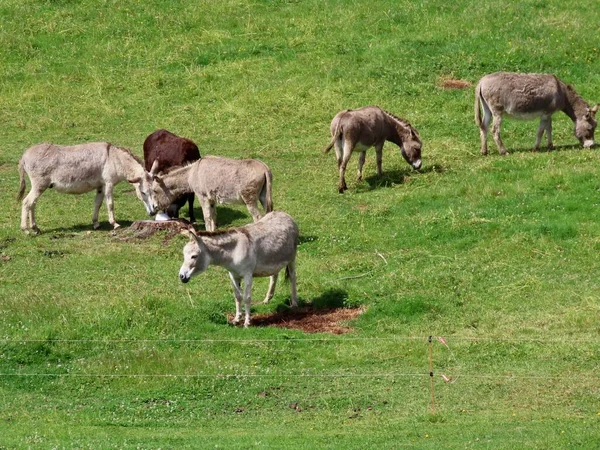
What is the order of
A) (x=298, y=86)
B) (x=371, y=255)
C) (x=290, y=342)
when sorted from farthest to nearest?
1. (x=298, y=86)
2. (x=371, y=255)
3. (x=290, y=342)

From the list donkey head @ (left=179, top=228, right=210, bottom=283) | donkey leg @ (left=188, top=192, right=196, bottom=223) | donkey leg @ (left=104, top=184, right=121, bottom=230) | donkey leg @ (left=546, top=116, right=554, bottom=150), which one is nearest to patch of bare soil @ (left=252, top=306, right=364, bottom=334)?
donkey head @ (left=179, top=228, right=210, bottom=283)

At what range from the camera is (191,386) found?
15.1m

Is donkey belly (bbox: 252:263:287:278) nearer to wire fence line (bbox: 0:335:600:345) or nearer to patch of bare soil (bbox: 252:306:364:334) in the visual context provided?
patch of bare soil (bbox: 252:306:364:334)

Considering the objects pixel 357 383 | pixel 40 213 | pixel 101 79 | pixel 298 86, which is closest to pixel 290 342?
pixel 357 383

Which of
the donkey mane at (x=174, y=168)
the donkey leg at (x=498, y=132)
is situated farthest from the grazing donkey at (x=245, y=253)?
the donkey leg at (x=498, y=132)

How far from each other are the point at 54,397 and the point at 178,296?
11.6 feet

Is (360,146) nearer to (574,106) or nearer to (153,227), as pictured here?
(153,227)

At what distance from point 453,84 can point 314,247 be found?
11.0m

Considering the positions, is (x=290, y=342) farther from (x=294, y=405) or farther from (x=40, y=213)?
(x=40, y=213)

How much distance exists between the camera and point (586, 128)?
25.8 metres

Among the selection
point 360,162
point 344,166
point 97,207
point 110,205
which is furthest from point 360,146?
point 97,207

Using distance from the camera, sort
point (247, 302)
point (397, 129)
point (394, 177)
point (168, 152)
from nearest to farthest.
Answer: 1. point (247, 302)
2. point (168, 152)
3. point (394, 177)
4. point (397, 129)

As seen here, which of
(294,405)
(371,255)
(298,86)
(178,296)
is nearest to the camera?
(294,405)

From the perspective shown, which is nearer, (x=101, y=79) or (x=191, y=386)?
(x=191, y=386)
